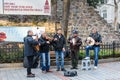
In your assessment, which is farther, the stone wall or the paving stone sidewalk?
the stone wall

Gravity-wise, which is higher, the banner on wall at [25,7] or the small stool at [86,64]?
the banner on wall at [25,7]

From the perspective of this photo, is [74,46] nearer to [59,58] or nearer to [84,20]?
[59,58]

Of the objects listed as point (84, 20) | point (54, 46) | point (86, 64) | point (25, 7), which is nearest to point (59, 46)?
point (54, 46)

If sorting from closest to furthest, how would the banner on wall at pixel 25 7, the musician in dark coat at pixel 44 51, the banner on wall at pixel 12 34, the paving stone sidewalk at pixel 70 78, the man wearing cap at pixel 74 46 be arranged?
the paving stone sidewalk at pixel 70 78 < the musician in dark coat at pixel 44 51 < the man wearing cap at pixel 74 46 < the banner on wall at pixel 12 34 < the banner on wall at pixel 25 7

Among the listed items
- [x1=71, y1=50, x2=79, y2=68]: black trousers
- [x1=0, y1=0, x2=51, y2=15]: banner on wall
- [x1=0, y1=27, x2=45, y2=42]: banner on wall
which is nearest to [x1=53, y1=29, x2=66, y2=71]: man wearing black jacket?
[x1=71, y1=50, x2=79, y2=68]: black trousers

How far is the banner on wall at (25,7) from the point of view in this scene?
22.4 meters

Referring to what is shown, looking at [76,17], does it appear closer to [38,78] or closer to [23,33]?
[23,33]

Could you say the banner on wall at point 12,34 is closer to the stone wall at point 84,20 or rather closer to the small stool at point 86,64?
the stone wall at point 84,20

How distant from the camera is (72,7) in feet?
83.7

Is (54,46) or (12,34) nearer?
(54,46)

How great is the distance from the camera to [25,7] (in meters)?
22.8

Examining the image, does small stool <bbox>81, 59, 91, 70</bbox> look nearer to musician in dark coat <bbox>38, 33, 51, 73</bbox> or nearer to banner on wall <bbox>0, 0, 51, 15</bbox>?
musician in dark coat <bbox>38, 33, 51, 73</bbox>

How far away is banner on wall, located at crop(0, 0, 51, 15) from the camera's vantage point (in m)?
22.4

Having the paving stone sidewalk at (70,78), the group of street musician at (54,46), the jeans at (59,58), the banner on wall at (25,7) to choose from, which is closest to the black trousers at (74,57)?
the group of street musician at (54,46)
